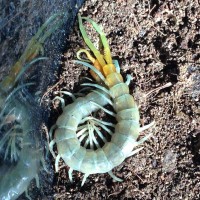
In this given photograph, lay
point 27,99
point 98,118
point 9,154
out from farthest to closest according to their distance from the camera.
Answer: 1. point 98,118
2. point 27,99
3. point 9,154

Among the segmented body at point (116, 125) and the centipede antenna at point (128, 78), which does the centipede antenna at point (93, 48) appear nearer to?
the segmented body at point (116, 125)

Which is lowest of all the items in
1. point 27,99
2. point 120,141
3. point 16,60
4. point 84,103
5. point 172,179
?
point 172,179

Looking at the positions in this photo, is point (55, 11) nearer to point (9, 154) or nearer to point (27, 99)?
point (27, 99)

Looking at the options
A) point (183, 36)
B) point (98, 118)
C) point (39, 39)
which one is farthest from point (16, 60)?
point (183, 36)

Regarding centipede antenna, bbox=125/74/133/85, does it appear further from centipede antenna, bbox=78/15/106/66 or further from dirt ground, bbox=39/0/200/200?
centipede antenna, bbox=78/15/106/66

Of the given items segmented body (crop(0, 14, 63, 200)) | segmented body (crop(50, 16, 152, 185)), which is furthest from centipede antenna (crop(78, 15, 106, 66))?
segmented body (crop(0, 14, 63, 200))

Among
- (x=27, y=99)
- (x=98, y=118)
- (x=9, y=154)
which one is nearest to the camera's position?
(x=9, y=154)
